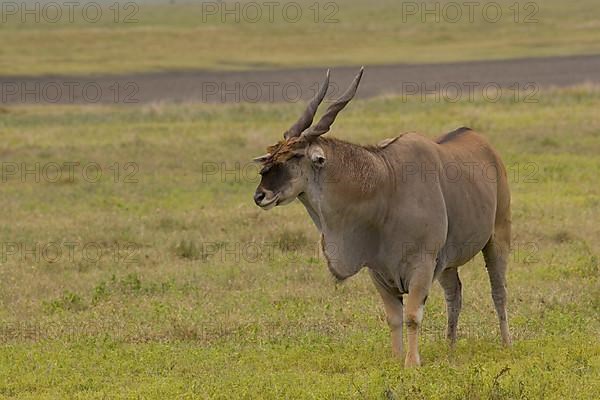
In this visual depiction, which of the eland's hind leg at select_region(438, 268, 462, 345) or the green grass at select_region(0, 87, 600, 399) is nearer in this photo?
the green grass at select_region(0, 87, 600, 399)

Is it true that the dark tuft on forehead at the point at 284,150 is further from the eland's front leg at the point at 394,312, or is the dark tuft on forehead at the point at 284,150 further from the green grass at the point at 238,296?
the green grass at the point at 238,296

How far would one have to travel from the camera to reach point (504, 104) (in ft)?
103

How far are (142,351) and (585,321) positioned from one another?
3.99 m

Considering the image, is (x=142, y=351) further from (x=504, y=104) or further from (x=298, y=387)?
(x=504, y=104)

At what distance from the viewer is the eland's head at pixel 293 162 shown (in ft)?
29.9

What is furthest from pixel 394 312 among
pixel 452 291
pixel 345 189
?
pixel 345 189

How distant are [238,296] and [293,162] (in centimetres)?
429

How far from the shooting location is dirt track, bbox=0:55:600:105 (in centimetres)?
4000

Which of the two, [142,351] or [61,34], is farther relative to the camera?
[61,34]

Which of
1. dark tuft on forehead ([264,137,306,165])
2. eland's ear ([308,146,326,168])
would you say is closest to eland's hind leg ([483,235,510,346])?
eland's ear ([308,146,326,168])

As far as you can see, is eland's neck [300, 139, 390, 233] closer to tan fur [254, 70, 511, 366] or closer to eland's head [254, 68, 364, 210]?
tan fur [254, 70, 511, 366]

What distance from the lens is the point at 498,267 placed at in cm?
1104

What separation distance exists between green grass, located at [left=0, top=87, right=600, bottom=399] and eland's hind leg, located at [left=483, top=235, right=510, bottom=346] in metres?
0.34

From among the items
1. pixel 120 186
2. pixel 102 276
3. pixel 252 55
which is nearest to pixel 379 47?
pixel 252 55
